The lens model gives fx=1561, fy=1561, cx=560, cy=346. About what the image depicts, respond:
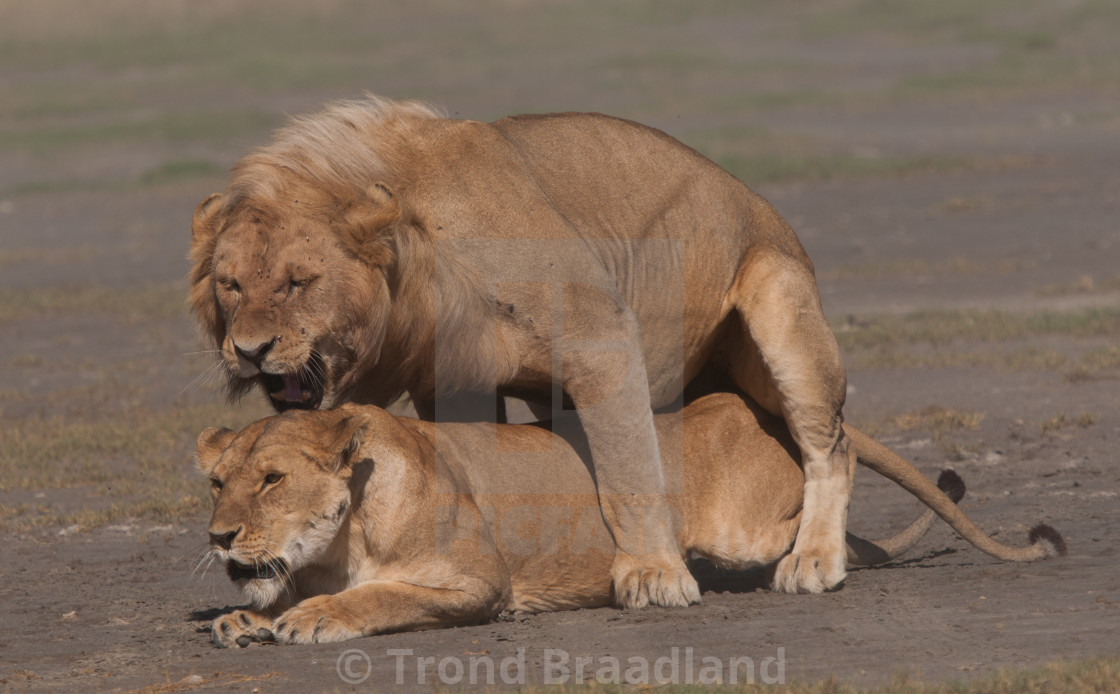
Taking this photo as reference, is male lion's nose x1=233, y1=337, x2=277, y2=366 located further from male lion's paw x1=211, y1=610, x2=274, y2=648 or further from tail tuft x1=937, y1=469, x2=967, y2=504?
tail tuft x1=937, y1=469, x2=967, y2=504

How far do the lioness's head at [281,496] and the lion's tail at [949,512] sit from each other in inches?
81.9

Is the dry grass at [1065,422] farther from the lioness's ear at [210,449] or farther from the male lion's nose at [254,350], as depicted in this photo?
the male lion's nose at [254,350]

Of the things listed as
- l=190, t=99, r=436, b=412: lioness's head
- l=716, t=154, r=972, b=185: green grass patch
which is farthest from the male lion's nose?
l=716, t=154, r=972, b=185: green grass patch

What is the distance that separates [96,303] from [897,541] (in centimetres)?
875

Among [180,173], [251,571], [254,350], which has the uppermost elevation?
[254,350]

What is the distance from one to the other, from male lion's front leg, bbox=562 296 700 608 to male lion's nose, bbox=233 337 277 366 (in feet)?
3.40

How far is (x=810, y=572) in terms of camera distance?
533 cm

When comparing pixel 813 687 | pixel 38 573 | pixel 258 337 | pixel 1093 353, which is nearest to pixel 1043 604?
pixel 813 687

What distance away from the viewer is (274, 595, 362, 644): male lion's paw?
4.47 meters

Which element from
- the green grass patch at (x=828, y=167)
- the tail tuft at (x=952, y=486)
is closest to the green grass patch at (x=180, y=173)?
the green grass patch at (x=828, y=167)

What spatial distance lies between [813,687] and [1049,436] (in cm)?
397

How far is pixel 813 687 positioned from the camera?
399 centimetres

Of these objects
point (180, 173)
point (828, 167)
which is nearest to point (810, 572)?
point (828, 167)

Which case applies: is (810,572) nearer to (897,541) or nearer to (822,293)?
(897,541)
